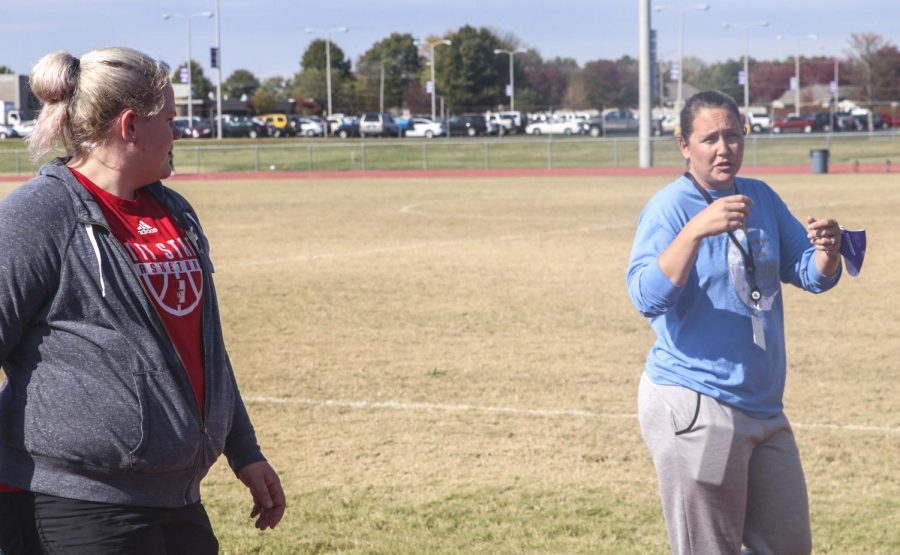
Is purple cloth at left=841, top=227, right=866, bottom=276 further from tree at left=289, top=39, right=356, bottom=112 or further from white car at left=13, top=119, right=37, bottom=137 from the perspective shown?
tree at left=289, top=39, right=356, bottom=112

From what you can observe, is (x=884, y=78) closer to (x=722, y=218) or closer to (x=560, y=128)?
(x=560, y=128)

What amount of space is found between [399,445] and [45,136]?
4947mm

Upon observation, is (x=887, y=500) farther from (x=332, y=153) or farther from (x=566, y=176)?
(x=332, y=153)

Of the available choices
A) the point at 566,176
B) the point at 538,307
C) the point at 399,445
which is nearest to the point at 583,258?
the point at 538,307

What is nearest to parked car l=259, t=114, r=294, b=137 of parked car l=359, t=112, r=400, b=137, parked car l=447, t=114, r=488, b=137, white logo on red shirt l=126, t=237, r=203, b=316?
parked car l=359, t=112, r=400, b=137

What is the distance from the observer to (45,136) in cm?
309

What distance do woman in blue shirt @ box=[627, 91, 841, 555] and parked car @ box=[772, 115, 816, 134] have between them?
83.4m

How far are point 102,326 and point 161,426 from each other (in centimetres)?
27

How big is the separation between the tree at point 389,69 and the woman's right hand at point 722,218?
429 ft

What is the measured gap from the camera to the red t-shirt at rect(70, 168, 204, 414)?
3.10m

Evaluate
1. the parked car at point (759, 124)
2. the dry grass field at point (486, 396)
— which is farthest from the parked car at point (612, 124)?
the dry grass field at point (486, 396)

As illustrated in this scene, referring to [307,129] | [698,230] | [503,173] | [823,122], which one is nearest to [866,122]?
[823,122]

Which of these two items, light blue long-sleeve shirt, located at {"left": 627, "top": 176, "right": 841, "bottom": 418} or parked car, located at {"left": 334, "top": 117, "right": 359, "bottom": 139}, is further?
parked car, located at {"left": 334, "top": 117, "right": 359, "bottom": 139}

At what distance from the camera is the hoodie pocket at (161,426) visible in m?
3.03
